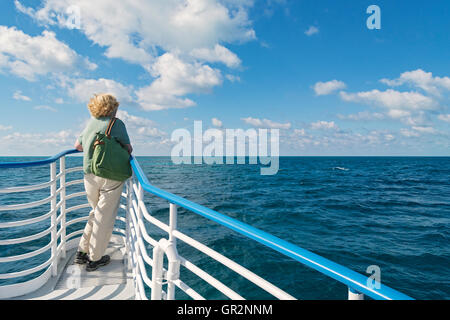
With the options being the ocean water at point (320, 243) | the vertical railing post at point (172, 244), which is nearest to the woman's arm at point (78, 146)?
the vertical railing post at point (172, 244)

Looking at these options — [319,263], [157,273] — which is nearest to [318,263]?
[319,263]

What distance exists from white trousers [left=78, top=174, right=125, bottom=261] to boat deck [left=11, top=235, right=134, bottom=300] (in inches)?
9.8

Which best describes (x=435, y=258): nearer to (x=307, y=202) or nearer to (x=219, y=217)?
(x=307, y=202)

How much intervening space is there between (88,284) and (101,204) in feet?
2.48

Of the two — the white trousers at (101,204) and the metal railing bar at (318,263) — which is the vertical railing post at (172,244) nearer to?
the metal railing bar at (318,263)

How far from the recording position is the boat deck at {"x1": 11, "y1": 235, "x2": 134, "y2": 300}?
213 cm

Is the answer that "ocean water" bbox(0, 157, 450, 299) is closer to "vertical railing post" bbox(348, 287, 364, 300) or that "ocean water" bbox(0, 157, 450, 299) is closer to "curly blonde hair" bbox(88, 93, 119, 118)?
"curly blonde hair" bbox(88, 93, 119, 118)

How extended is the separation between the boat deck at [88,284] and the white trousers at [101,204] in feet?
0.82

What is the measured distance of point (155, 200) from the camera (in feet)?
37.5

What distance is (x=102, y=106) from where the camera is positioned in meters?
2.15

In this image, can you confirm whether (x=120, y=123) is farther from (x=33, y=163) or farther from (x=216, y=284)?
(x=216, y=284)

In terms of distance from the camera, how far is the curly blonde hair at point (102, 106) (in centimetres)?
215
